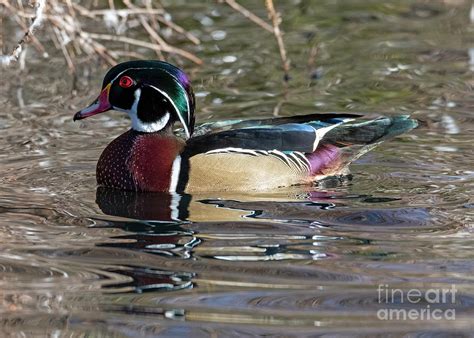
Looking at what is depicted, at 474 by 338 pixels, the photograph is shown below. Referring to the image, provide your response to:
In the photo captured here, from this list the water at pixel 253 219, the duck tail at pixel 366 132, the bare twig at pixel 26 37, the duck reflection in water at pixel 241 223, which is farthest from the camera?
the duck tail at pixel 366 132

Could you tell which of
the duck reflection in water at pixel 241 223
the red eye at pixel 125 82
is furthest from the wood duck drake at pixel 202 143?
the duck reflection in water at pixel 241 223

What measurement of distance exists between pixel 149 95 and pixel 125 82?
186 mm

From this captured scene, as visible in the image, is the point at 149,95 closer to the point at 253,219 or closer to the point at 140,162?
the point at 140,162

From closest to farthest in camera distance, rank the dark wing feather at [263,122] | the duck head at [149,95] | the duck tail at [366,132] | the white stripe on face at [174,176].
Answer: the white stripe on face at [174,176] → the duck head at [149,95] → the dark wing feather at [263,122] → the duck tail at [366,132]

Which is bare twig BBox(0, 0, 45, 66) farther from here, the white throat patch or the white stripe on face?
the white stripe on face

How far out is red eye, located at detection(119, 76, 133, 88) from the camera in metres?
8.32

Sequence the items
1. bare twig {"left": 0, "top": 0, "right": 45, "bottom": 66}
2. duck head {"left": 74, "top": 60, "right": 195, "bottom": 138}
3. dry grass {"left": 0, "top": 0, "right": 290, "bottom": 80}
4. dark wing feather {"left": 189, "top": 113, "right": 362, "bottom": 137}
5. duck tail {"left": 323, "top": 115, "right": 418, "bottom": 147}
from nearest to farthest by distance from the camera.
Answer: bare twig {"left": 0, "top": 0, "right": 45, "bottom": 66} → duck head {"left": 74, "top": 60, "right": 195, "bottom": 138} → dark wing feather {"left": 189, "top": 113, "right": 362, "bottom": 137} → duck tail {"left": 323, "top": 115, "right": 418, "bottom": 147} → dry grass {"left": 0, "top": 0, "right": 290, "bottom": 80}

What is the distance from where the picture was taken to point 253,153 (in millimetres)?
8148

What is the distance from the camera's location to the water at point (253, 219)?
18.1 feet

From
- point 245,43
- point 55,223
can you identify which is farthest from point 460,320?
point 245,43

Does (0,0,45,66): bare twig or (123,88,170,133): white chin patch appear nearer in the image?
(0,0,45,66): bare twig

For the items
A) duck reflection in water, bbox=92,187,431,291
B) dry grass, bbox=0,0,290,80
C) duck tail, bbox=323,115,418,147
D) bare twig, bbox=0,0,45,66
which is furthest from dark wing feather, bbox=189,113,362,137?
bare twig, bbox=0,0,45,66

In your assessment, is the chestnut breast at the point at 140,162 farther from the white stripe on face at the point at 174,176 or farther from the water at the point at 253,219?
the water at the point at 253,219

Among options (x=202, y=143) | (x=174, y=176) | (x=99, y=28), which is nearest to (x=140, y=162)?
(x=174, y=176)
